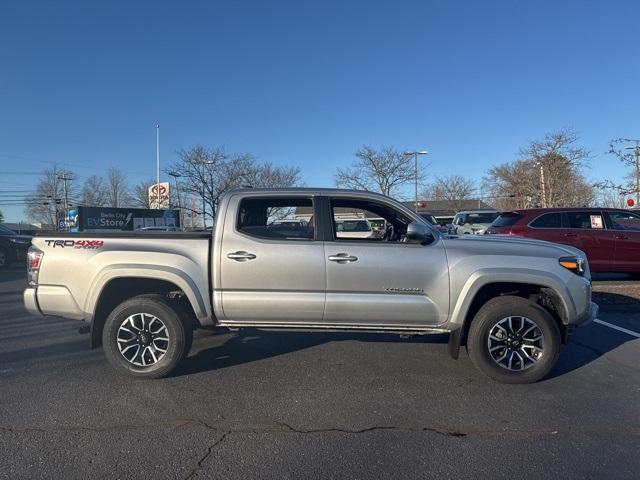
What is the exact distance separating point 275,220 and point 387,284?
5.13ft

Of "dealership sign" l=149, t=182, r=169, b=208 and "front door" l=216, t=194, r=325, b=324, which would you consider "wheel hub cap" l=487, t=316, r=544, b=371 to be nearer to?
"front door" l=216, t=194, r=325, b=324

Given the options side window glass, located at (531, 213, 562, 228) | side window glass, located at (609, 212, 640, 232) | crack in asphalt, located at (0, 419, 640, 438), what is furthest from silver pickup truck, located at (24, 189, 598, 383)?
side window glass, located at (609, 212, 640, 232)

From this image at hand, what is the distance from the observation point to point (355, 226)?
19.5 ft

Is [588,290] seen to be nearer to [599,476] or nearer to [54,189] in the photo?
[599,476]

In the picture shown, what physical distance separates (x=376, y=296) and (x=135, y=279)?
243cm

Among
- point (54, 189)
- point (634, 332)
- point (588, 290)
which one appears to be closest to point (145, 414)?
point (588, 290)

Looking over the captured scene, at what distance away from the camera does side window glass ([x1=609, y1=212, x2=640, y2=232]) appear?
10406 mm

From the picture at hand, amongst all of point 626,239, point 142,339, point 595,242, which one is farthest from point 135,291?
point 626,239

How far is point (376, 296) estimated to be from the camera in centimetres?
459

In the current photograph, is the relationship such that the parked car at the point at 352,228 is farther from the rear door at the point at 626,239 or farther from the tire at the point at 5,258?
the tire at the point at 5,258

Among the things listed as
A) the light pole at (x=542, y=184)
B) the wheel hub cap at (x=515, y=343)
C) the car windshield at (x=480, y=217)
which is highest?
the light pole at (x=542, y=184)

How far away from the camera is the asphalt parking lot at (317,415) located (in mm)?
3094

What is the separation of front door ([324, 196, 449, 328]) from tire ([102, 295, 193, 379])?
1504 millimetres

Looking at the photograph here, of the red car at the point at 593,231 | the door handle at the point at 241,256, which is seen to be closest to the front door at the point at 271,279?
the door handle at the point at 241,256
